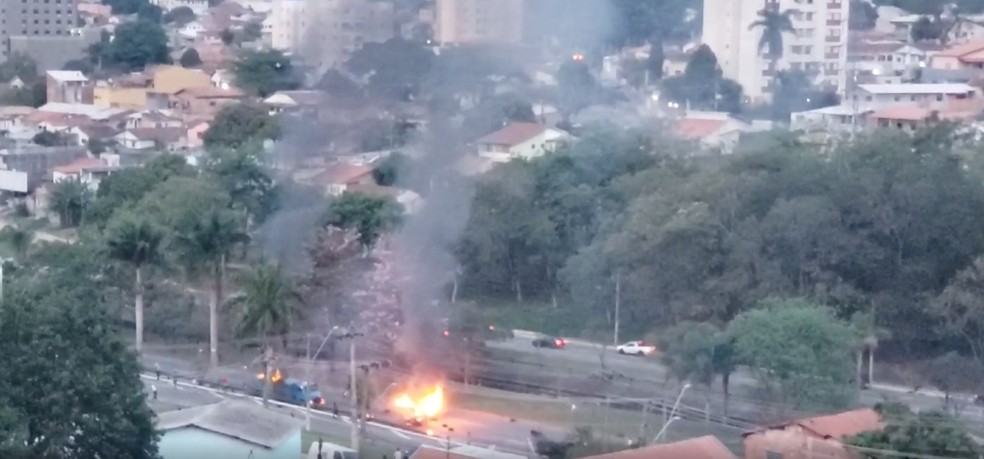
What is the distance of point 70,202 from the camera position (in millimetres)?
6758

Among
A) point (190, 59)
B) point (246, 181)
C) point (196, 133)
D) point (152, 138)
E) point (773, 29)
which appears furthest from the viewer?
point (190, 59)

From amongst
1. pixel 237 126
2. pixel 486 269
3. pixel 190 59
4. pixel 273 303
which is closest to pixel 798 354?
pixel 273 303

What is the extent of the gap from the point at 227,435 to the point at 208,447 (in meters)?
0.04

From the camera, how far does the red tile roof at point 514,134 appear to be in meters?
5.96

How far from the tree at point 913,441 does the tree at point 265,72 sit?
13.0 ft

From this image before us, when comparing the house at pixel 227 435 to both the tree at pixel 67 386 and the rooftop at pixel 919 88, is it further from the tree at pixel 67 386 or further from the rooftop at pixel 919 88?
the rooftop at pixel 919 88

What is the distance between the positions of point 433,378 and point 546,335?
36.5 inches

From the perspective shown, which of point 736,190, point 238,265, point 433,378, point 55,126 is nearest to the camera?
point 433,378

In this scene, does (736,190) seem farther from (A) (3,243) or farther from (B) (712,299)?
(A) (3,243)

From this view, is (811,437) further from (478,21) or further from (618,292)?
(478,21)

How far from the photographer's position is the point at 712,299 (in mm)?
5051

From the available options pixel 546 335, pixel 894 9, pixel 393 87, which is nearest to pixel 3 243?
pixel 393 87

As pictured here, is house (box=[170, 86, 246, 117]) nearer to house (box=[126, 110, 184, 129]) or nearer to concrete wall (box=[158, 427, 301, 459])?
house (box=[126, 110, 184, 129])

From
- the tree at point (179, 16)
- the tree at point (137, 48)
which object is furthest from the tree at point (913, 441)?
the tree at point (179, 16)
